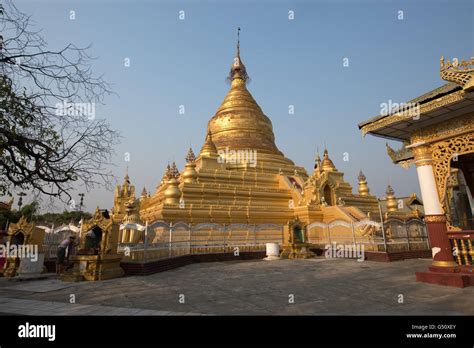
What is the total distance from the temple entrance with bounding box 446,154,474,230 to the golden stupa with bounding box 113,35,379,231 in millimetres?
9049

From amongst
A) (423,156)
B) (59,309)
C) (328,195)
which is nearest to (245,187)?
(328,195)

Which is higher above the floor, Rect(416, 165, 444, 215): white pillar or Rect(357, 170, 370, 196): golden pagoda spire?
Rect(357, 170, 370, 196): golden pagoda spire

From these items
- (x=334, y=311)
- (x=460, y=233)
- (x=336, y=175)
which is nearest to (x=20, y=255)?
(x=334, y=311)

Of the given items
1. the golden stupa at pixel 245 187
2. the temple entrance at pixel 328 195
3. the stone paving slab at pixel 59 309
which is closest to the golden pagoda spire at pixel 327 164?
the golden stupa at pixel 245 187

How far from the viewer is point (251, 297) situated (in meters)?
5.94

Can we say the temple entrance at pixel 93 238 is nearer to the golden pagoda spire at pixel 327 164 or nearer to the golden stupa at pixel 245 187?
the golden stupa at pixel 245 187

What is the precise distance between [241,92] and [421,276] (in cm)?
3398

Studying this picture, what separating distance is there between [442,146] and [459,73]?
7.40ft

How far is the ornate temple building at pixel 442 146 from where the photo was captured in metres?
6.98

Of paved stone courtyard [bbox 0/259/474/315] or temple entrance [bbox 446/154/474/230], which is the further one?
temple entrance [bbox 446/154/474/230]

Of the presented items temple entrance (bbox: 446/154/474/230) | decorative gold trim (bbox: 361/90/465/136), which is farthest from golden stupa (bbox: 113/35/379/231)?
decorative gold trim (bbox: 361/90/465/136)

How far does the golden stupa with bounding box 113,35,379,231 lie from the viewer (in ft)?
70.3

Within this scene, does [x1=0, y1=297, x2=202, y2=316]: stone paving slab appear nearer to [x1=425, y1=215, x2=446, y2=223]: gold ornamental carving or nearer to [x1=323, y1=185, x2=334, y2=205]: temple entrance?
[x1=425, y1=215, x2=446, y2=223]: gold ornamental carving

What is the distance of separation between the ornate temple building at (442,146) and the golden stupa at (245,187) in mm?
12848
